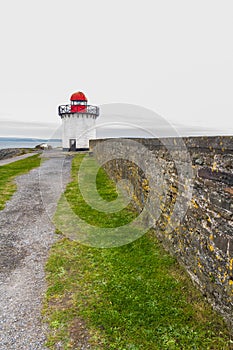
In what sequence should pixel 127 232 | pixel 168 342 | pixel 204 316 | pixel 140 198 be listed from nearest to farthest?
1. pixel 168 342
2. pixel 204 316
3. pixel 127 232
4. pixel 140 198

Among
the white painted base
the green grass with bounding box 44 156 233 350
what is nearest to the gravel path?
the green grass with bounding box 44 156 233 350

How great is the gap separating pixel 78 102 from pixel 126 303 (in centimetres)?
3669

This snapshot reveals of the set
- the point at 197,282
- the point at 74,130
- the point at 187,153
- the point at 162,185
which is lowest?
the point at 197,282

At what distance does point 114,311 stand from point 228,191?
2486 millimetres

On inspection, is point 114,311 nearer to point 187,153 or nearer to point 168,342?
point 168,342

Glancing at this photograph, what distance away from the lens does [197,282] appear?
4.57 metres

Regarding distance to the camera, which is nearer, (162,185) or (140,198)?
(162,185)

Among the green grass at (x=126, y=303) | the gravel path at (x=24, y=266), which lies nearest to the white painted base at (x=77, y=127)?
the gravel path at (x=24, y=266)

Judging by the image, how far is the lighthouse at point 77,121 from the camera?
124 feet

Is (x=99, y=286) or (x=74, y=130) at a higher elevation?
(x=74, y=130)

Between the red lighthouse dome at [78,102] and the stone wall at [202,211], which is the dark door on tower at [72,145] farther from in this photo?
the stone wall at [202,211]

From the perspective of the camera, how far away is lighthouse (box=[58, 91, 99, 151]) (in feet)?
124

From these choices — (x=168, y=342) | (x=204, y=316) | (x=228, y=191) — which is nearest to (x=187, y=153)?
(x=228, y=191)

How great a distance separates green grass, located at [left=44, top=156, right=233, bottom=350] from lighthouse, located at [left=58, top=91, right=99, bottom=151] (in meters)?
33.0
